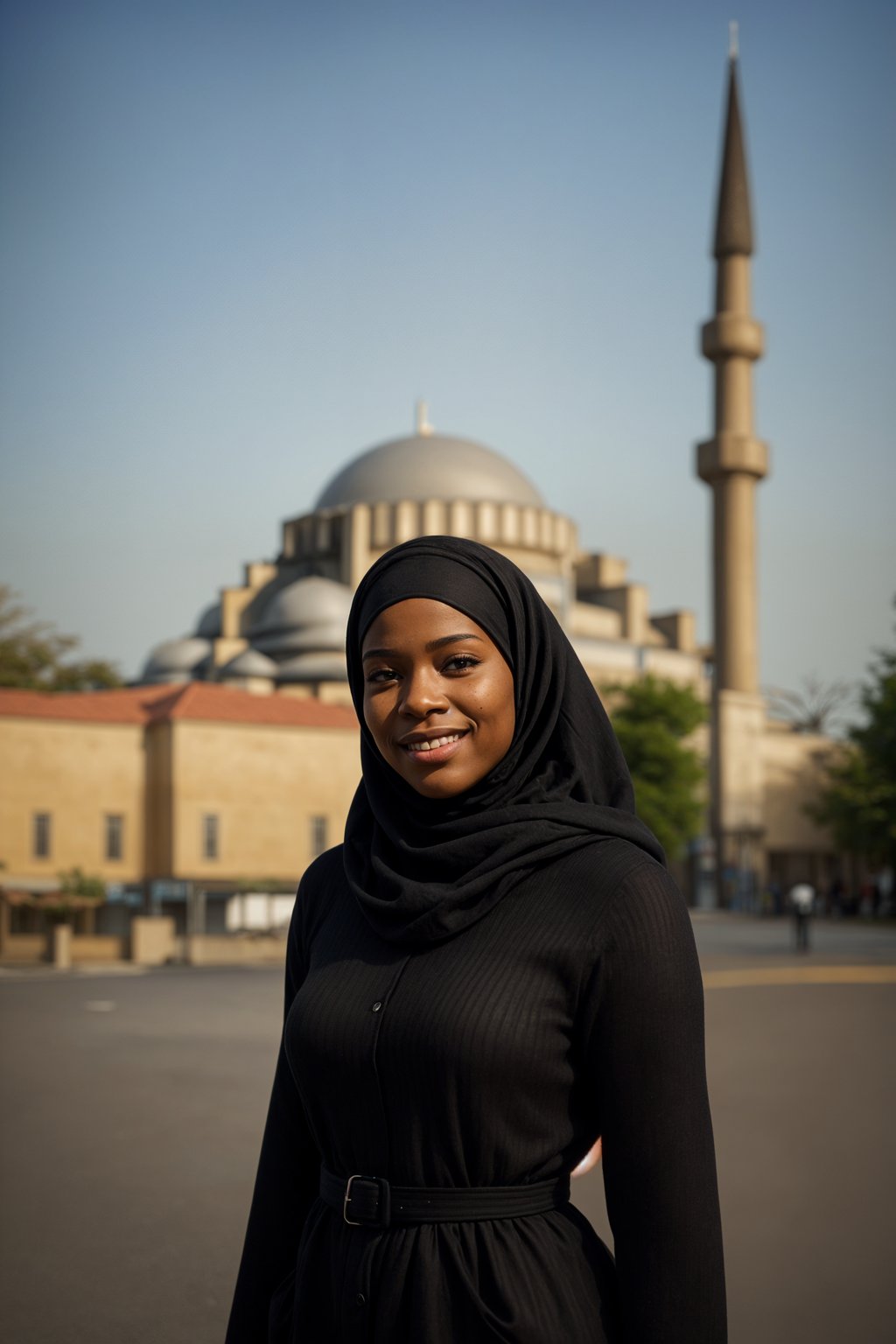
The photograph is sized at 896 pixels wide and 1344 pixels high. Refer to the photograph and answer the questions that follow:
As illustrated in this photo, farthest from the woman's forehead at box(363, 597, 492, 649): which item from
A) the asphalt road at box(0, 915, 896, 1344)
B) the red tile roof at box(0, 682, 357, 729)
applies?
the red tile roof at box(0, 682, 357, 729)

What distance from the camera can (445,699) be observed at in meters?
1.99

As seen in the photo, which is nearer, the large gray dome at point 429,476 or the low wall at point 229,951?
the low wall at point 229,951

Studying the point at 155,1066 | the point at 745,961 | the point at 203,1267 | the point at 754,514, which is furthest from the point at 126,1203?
the point at 754,514

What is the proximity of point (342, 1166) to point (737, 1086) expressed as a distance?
805cm

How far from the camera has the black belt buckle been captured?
1889 mm

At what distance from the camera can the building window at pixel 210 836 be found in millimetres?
35531

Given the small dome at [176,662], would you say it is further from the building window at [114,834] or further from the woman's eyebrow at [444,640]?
the woman's eyebrow at [444,640]

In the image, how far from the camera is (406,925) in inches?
77.0

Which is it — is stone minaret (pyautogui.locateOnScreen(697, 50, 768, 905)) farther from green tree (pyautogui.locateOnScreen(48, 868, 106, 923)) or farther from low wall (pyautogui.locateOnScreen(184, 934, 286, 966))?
low wall (pyautogui.locateOnScreen(184, 934, 286, 966))

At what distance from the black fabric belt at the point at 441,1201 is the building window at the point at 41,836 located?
34.1 meters

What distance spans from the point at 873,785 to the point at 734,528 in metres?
10.9

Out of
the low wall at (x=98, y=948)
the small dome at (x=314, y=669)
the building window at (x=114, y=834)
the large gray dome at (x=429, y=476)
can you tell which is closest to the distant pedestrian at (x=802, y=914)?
the low wall at (x=98, y=948)

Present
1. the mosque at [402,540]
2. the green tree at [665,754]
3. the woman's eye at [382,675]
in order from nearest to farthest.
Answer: the woman's eye at [382,675] < the green tree at [665,754] < the mosque at [402,540]

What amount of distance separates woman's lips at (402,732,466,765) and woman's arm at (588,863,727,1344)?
1.05 ft
